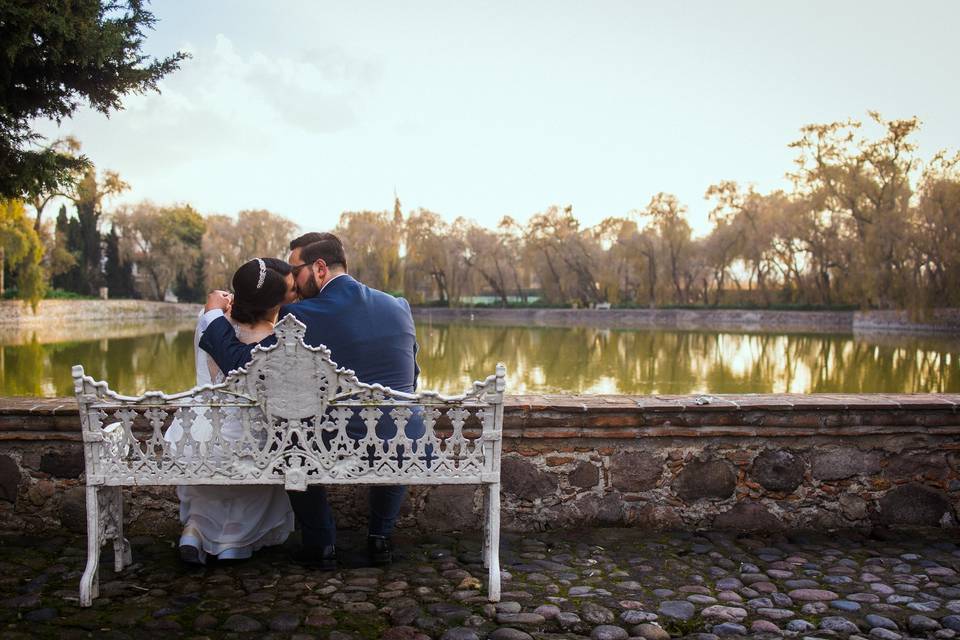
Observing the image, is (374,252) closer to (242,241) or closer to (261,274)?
(242,241)

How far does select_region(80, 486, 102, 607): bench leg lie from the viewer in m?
Answer: 2.42

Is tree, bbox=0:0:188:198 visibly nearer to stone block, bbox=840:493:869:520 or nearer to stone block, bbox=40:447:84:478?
stone block, bbox=40:447:84:478

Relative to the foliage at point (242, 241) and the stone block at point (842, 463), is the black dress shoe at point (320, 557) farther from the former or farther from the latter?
the foliage at point (242, 241)

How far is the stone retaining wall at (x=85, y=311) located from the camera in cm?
3350

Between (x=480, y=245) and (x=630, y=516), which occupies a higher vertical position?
(x=480, y=245)

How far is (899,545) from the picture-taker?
316 centimetres

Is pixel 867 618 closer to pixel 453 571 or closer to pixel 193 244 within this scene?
pixel 453 571

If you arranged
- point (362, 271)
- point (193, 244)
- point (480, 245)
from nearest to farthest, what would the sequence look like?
point (362, 271) < point (480, 245) < point (193, 244)

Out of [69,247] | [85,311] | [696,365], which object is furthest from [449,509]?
[69,247]

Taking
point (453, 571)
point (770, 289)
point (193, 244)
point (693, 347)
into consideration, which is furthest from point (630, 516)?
point (193, 244)

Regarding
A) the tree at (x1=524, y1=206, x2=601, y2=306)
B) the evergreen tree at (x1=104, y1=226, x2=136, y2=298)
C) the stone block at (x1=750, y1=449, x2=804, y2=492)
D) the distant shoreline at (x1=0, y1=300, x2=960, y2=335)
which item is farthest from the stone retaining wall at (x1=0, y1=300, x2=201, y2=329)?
the stone block at (x1=750, y1=449, x2=804, y2=492)

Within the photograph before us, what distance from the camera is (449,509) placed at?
130 inches

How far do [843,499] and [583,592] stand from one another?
152 centimetres

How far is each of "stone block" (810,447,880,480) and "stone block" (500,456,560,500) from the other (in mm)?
1203
